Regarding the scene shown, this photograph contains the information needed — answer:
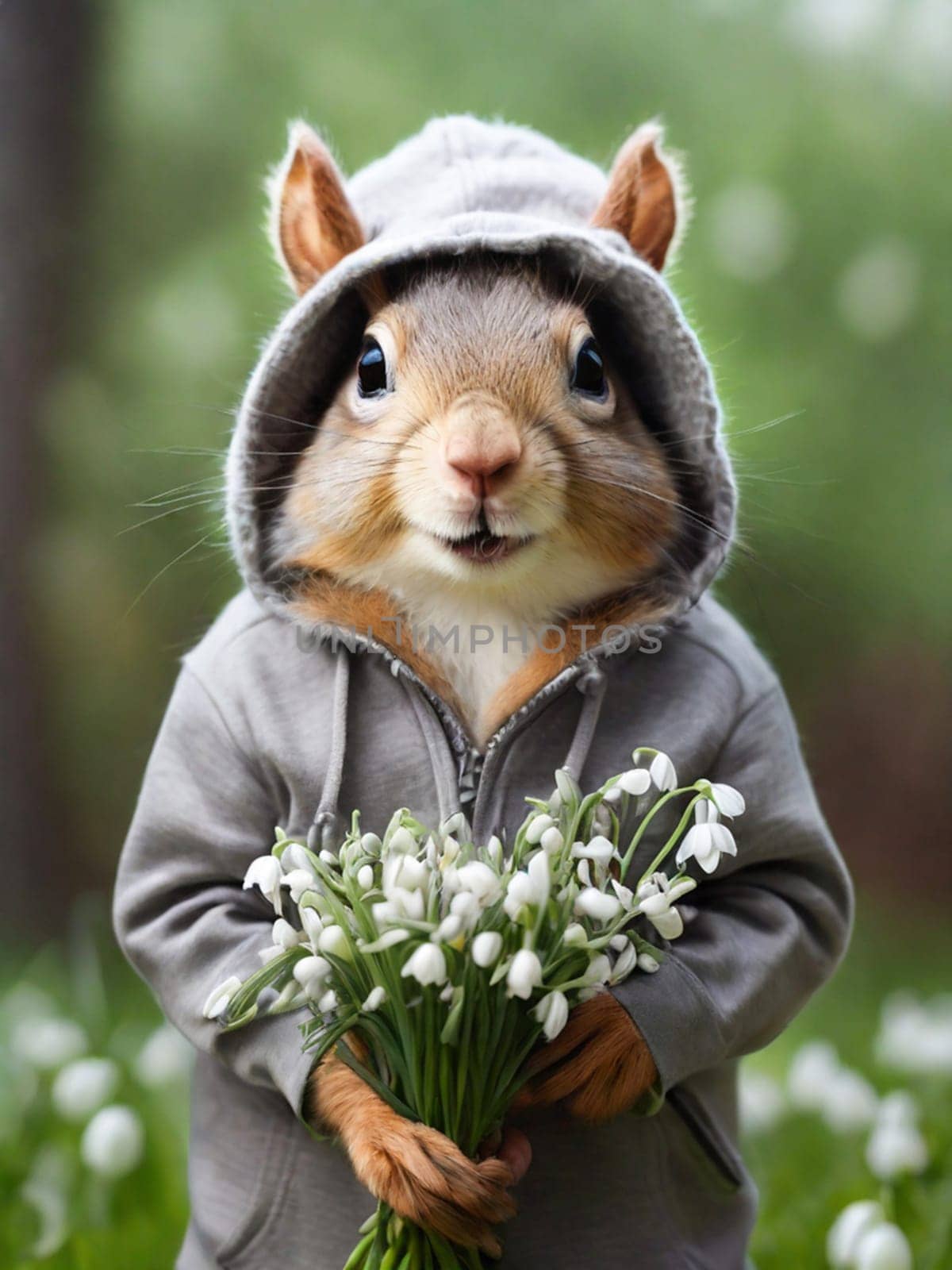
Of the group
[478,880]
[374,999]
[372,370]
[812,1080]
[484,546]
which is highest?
[372,370]

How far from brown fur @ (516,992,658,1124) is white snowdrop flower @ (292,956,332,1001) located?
0.16 metres

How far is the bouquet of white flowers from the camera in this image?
3.04 feet

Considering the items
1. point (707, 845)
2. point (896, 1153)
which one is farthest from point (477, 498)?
point (896, 1153)

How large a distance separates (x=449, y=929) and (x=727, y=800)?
216 millimetres

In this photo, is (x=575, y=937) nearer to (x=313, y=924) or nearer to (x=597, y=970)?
(x=597, y=970)

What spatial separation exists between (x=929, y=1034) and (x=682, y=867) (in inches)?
38.0

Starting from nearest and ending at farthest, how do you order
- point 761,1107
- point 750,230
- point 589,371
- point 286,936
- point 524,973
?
point 524,973 → point 286,936 → point 589,371 → point 761,1107 → point 750,230

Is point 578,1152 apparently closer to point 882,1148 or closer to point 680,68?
point 882,1148

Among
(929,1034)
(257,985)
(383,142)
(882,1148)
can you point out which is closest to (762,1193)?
(882,1148)

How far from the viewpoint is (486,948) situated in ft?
2.97

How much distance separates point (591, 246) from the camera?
1.07 meters

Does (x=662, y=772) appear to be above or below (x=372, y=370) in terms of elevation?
below

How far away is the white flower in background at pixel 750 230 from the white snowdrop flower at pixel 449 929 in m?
1.71

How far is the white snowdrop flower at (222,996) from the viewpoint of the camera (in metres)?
1.02
